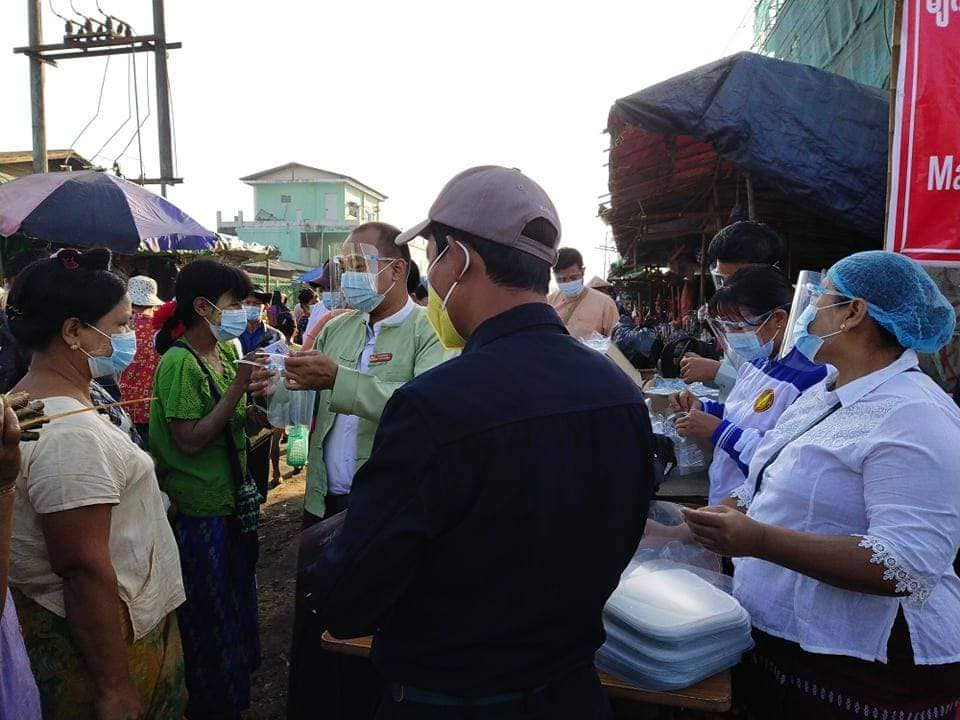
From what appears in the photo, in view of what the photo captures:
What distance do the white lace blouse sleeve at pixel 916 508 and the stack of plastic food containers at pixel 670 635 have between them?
1.39ft

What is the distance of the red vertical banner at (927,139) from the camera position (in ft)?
10.1

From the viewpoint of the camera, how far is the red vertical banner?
10.1ft

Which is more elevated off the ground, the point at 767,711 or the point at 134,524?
the point at 134,524

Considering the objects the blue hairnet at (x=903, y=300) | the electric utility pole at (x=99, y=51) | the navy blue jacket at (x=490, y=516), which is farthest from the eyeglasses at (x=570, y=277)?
the electric utility pole at (x=99, y=51)

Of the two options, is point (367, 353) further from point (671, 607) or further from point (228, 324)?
point (671, 607)

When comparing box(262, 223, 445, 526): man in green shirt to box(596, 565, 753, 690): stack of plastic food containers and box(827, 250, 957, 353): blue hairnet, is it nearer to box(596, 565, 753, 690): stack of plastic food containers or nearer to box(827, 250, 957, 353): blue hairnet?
box(596, 565, 753, 690): stack of plastic food containers

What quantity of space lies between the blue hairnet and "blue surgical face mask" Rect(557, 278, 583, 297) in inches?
158

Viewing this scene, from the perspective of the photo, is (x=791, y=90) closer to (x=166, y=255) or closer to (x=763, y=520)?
(x=763, y=520)

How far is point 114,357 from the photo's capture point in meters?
2.19

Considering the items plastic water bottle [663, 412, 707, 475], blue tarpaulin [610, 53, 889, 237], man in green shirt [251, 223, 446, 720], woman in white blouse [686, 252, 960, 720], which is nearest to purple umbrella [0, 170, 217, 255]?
man in green shirt [251, 223, 446, 720]

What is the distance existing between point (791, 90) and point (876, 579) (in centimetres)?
396

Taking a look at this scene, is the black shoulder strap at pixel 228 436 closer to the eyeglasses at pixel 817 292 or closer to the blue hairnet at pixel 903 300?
the eyeglasses at pixel 817 292

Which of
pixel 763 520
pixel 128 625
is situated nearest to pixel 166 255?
pixel 128 625

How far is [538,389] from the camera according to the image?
121 centimetres
